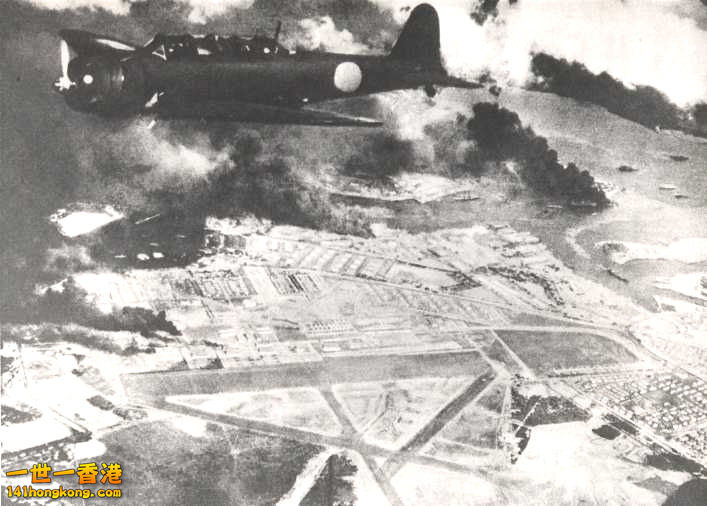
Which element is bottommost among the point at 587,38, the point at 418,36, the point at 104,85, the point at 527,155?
the point at 527,155

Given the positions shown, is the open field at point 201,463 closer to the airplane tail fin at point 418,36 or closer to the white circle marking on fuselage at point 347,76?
the white circle marking on fuselage at point 347,76

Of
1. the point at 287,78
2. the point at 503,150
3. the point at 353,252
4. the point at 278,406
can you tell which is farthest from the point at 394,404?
the point at 287,78

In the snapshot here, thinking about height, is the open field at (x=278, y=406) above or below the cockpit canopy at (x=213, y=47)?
below

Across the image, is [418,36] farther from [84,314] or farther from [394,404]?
[84,314]

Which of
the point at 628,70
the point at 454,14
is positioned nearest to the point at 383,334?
the point at 454,14

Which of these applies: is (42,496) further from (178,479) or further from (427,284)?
(427,284)

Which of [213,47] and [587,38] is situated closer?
[213,47]

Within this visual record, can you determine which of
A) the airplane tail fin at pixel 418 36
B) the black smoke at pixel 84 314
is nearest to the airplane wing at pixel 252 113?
the airplane tail fin at pixel 418 36
